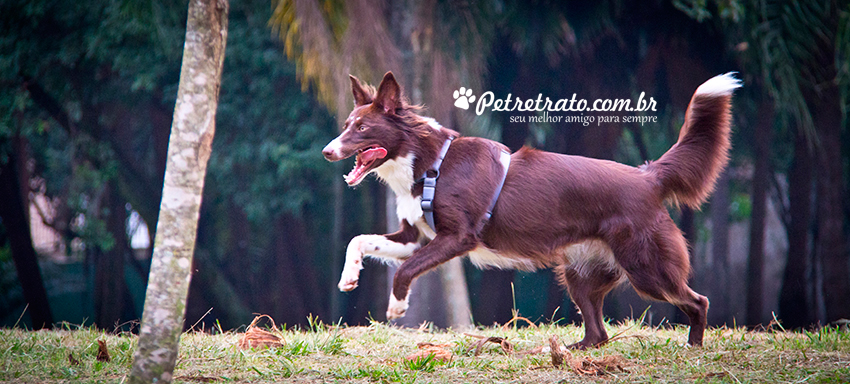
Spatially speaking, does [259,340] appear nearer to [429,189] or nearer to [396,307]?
[396,307]

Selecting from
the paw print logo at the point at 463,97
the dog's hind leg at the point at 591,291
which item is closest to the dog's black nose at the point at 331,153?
the dog's hind leg at the point at 591,291

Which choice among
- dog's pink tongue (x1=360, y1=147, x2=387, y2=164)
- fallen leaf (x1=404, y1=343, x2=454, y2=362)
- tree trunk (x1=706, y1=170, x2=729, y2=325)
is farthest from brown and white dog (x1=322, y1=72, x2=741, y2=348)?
tree trunk (x1=706, y1=170, x2=729, y2=325)

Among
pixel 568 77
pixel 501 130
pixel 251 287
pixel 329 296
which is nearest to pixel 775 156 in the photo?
pixel 568 77

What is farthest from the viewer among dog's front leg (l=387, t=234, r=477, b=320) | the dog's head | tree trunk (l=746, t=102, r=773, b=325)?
tree trunk (l=746, t=102, r=773, b=325)

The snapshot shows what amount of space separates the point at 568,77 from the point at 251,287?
299 inches

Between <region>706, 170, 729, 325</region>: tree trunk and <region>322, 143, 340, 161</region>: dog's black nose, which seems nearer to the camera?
<region>322, 143, 340, 161</region>: dog's black nose

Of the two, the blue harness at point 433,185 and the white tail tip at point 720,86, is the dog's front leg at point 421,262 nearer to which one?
the blue harness at point 433,185

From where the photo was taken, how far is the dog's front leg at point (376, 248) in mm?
3943

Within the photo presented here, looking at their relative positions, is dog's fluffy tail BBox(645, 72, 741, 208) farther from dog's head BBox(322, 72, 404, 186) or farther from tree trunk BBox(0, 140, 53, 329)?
tree trunk BBox(0, 140, 53, 329)

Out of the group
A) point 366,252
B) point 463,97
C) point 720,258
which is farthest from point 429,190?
point 720,258

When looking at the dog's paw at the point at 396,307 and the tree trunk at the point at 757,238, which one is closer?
the dog's paw at the point at 396,307

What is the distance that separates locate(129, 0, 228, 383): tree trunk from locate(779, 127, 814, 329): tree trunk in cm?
1039

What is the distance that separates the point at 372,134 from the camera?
4.20 m

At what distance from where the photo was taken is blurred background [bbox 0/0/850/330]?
8.49 metres
